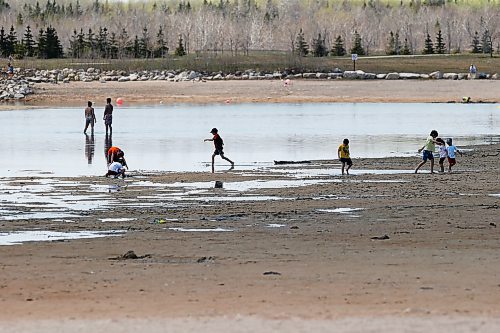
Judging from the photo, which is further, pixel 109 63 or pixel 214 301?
pixel 109 63

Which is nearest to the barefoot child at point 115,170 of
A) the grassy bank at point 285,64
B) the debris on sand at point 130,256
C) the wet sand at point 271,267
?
the wet sand at point 271,267

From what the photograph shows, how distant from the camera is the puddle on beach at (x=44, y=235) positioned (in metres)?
14.9

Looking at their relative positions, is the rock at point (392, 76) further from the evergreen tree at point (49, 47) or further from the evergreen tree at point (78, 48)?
the evergreen tree at point (49, 47)

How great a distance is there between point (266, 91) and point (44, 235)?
63470 millimetres

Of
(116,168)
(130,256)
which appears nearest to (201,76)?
(116,168)

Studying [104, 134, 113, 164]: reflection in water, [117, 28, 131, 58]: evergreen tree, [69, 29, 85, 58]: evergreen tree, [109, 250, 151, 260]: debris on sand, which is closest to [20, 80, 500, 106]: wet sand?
[104, 134, 113, 164]: reflection in water

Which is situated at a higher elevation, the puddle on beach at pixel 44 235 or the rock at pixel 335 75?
the rock at pixel 335 75

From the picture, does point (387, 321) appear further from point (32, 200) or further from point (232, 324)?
point (32, 200)

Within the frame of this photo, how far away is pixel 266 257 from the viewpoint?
12.9m

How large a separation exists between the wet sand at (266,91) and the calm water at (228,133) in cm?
776

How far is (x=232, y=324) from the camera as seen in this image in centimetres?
879

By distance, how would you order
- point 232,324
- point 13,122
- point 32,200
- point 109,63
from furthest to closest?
point 109,63
point 13,122
point 32,200
point 232,324

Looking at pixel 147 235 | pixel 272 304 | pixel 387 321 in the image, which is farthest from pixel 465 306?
pixel 147 235

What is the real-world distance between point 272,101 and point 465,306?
208 feet
